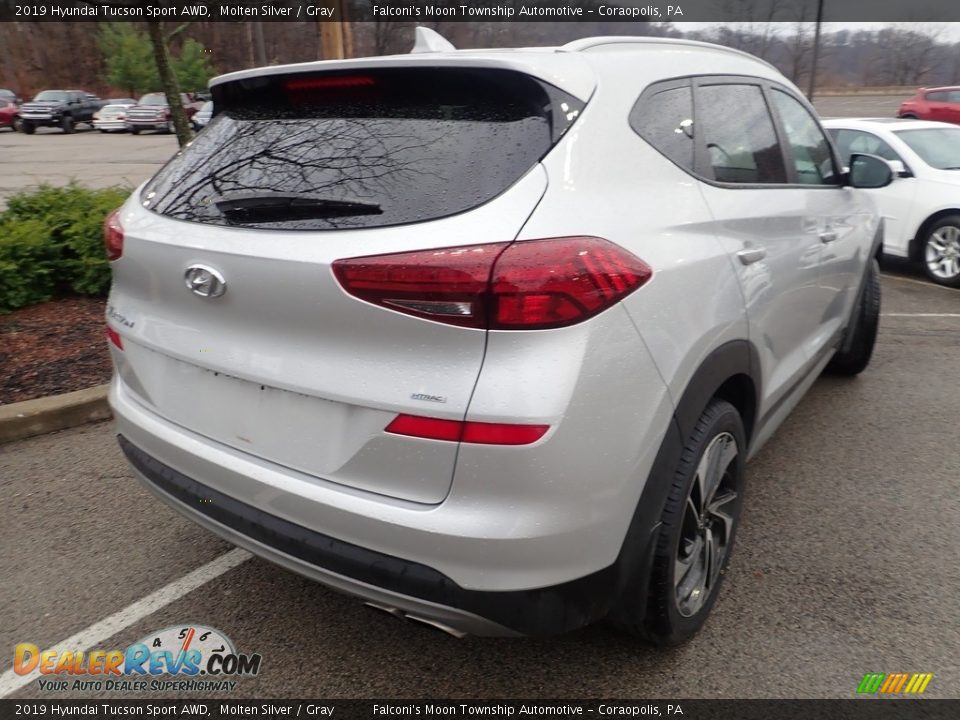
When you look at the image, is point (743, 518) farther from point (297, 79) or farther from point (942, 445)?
point (297, 79)

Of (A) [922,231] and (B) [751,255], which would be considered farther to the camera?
(A) [922,231]

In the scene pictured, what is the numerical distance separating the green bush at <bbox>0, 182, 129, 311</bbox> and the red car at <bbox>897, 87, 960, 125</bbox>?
20887 mm

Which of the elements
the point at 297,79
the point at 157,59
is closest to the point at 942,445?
the point at 297,79

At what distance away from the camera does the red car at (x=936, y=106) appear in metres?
19.4

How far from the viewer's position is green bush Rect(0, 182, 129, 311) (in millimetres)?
5129

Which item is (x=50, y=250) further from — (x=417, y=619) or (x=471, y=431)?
(x=471, y=431)

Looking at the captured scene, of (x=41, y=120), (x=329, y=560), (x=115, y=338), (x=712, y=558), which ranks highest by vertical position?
(x=115, y=338)

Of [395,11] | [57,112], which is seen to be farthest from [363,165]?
[57,112]

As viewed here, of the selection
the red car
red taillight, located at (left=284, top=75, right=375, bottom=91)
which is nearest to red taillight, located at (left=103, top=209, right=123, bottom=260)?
red taillight, located at (left=284, top=75, right=375, bottom=91)

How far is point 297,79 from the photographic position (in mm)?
2170

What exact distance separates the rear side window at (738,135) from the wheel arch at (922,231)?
550 centimetres

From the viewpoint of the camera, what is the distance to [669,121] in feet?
7.18

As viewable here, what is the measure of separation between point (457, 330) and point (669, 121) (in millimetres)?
1043

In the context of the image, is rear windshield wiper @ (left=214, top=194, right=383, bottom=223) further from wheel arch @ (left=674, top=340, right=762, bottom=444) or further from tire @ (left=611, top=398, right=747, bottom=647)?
tire @ (left=611, top=398, right=747, bottom=647)
